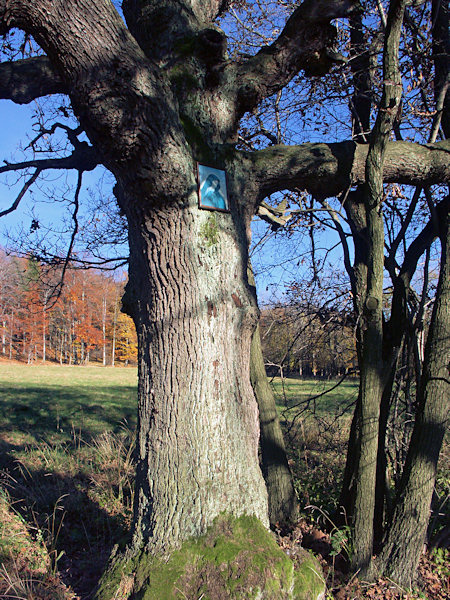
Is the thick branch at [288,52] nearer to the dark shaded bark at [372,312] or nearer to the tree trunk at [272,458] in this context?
the dark shaded bark at [372,312]

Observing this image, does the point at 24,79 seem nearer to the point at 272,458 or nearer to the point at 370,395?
the point at 370,395

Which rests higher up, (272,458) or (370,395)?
(370,395)

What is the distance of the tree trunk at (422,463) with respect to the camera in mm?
3008

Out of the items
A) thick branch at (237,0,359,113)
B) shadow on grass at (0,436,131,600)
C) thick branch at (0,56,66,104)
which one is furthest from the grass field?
thick branch at (237,0,359,113)

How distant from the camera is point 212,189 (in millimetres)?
2639

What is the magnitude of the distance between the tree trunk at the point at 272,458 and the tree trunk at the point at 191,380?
4.43 feet

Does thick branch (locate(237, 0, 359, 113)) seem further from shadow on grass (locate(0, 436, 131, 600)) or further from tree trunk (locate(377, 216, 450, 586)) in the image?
shadow on grass (locate(0, 436, 131, 600))

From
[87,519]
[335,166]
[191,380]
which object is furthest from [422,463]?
[87,519]

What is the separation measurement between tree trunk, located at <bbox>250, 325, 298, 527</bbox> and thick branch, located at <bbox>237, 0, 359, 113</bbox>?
2329mm

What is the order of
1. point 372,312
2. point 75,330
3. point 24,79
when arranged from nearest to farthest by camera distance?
point 372,312, point 24,79, point 75,330

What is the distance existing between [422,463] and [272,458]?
1384 millimetres

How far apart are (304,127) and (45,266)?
4.05m

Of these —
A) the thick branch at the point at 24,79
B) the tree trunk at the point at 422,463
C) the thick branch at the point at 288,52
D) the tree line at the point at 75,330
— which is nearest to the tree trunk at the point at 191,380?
the thick branch at the point at 288,52

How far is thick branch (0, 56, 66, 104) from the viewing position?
3471 millimetres
